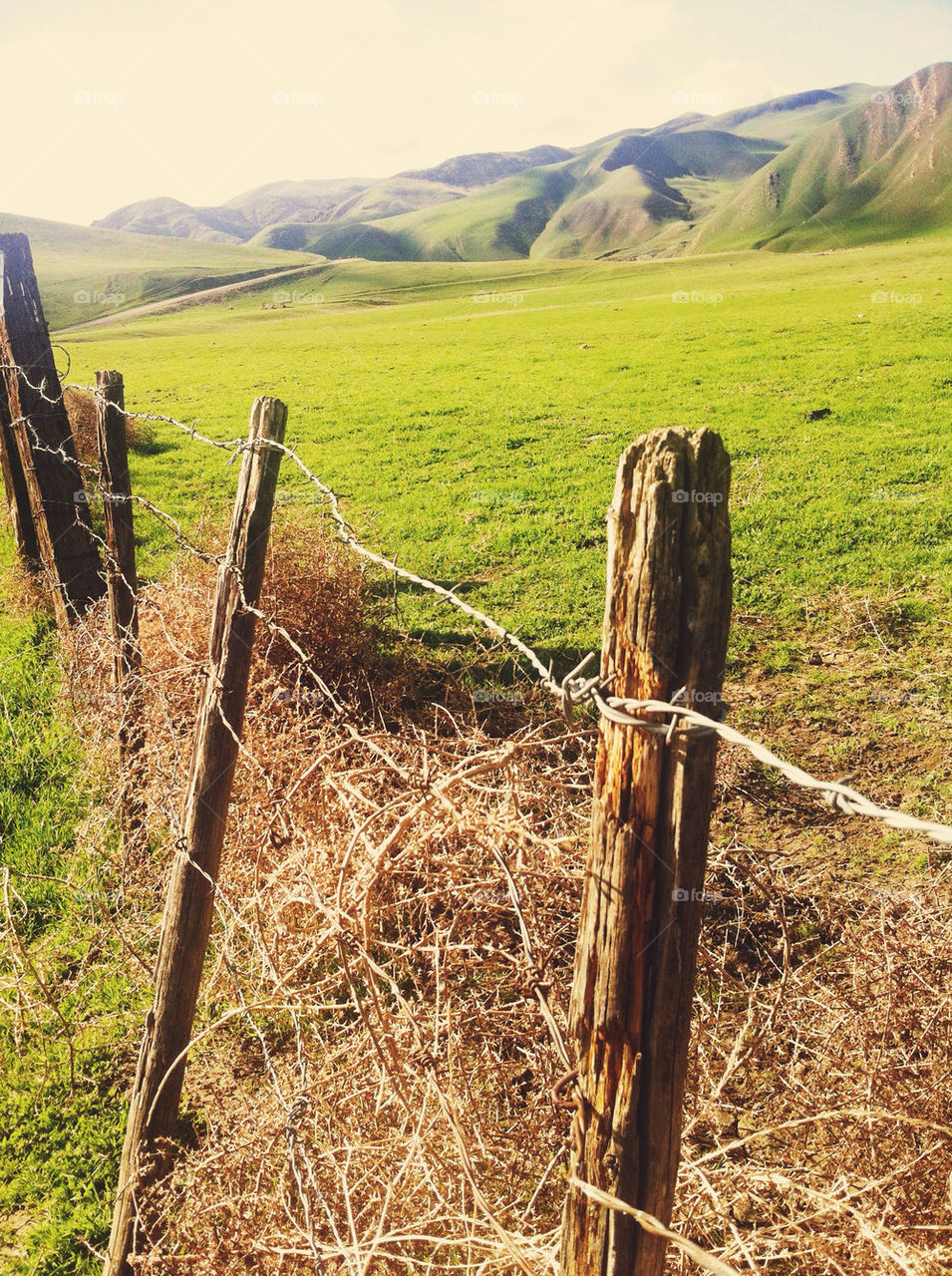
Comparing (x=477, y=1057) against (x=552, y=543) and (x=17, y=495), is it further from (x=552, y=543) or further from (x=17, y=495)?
(x=552, y=543)

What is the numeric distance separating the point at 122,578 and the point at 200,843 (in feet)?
6.81

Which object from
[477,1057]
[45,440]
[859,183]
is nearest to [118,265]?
[859,183]

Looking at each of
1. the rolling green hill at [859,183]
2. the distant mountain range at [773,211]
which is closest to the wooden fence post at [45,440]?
the distant mountain range at [773,211]

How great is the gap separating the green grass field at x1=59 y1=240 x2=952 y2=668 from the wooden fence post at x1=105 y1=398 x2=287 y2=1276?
13.2ft

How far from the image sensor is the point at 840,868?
4.30m

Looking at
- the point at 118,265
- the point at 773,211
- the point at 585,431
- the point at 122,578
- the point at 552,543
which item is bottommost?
the point at 552,543

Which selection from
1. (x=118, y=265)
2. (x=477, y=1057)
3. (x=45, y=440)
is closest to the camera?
(x=477, y=1057)

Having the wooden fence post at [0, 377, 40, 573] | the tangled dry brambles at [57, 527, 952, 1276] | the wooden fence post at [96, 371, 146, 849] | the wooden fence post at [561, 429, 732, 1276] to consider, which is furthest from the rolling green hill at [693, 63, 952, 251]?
the wooden fence post at [561, 429, 732, 1276]

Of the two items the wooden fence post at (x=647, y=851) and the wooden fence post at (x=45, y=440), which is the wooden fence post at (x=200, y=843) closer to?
the wooden fence post at (x=647, y=851)

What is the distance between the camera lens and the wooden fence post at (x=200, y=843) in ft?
8.43

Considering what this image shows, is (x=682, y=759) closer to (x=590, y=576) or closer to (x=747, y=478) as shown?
(x=590, y=576)

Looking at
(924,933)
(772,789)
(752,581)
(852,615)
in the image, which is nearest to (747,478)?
(752,581)

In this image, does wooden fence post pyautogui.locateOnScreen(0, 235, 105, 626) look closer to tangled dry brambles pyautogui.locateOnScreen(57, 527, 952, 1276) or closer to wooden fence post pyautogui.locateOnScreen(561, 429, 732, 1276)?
tangled dry brambles pyautogui.locateOnScreen(57, 527, 952, 1276)

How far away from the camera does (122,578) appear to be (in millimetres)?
4121
